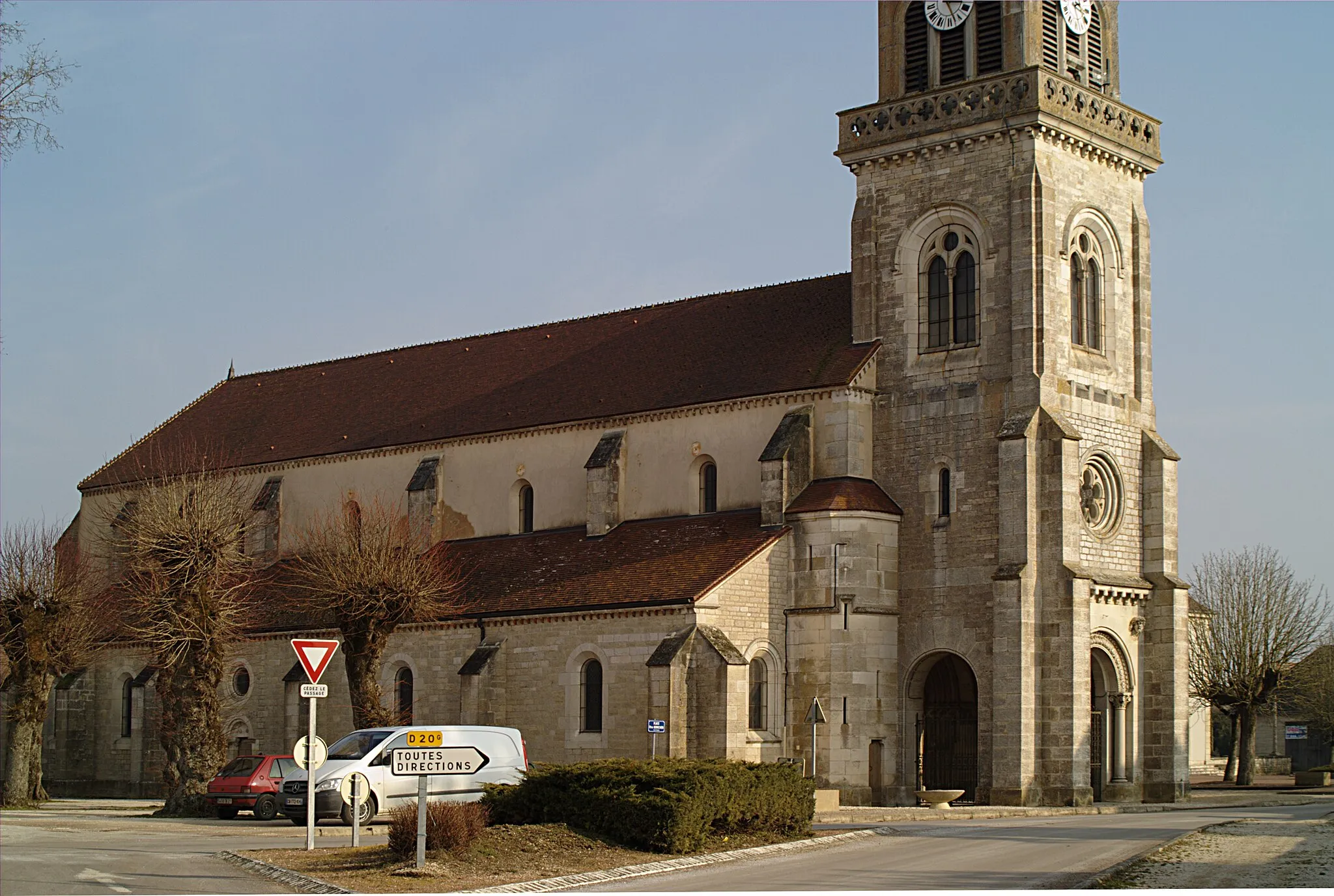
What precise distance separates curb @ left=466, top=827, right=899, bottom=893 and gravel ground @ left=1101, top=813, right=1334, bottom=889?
5611 millimetres

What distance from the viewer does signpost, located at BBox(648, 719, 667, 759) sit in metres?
40.8

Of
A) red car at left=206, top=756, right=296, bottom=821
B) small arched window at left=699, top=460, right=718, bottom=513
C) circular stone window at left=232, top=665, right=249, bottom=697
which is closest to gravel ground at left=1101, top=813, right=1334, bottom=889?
small arched window at left=699, top=460, right=718, bottom=513

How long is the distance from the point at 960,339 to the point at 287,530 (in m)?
25.1

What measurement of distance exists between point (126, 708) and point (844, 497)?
27.0m

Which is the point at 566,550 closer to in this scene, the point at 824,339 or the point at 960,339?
the point at 824,339

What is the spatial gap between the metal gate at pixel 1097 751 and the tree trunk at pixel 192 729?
21543 millimetres

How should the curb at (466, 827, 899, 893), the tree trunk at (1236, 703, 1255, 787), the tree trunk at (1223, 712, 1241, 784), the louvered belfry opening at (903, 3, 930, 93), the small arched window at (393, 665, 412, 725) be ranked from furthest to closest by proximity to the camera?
1. the tree trunk at (1223, 712, 1241, 784)
2. the tree trunk at (1236, 703, 1255, 787)
3. the small arched window at (393, 665, 412, 725)
4. the louvered belfry opening at (903, 3, 930, 93)
5. the curb at (466, 827, 899, 893)

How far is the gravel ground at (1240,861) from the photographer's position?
22750mm

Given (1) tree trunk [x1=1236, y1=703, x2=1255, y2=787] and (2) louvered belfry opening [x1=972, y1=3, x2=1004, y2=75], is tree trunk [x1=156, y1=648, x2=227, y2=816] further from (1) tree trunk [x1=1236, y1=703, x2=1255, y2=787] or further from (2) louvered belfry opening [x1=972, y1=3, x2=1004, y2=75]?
(1) tree trunk [x1=1236, y1=703, x2=1255, y2=787]

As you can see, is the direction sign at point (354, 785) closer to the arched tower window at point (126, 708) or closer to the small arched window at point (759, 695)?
the small arched window at point (759, 695)

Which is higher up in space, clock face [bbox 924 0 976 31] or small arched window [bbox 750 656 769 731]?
clock face [bbox 924 0 976 31]

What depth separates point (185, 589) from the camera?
43.1 meters

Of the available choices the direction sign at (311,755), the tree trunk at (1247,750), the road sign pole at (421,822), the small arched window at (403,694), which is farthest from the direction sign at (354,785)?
the tree trunk at (1247,750)

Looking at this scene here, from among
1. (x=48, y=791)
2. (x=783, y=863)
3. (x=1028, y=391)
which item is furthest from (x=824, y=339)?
(x=48, y=791)
